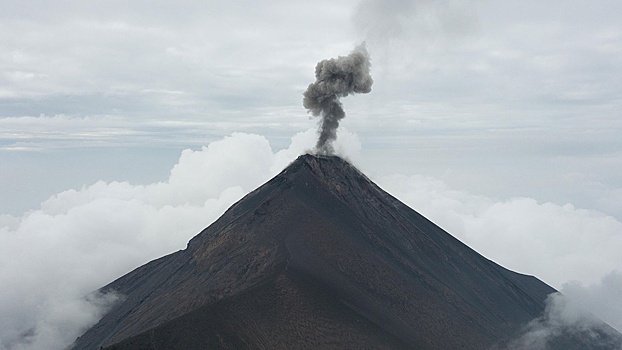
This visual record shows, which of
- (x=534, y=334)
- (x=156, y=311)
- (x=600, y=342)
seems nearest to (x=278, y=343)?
(x=156, y=311)

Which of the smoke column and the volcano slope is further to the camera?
the smoke column

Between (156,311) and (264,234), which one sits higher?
(264,234)

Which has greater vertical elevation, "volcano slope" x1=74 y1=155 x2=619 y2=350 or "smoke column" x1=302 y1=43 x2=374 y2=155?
"smoke column" x1=302 y1=43 x2=374 y2=155

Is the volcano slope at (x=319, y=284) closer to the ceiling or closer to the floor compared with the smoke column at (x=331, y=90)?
closer to the floor

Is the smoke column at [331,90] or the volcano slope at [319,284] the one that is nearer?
the volcano slope at [319,284]

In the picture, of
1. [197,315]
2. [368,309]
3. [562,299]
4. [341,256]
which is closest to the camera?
[197,315]

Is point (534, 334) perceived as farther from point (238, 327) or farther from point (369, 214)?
point (238, 327)

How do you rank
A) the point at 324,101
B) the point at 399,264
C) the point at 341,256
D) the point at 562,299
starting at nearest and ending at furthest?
the point at 341,256 < the point at 399,264 < the point at 324,101 < the point at 562,299

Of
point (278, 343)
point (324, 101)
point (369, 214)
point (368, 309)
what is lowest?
point (278, 343)
